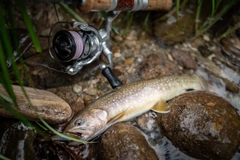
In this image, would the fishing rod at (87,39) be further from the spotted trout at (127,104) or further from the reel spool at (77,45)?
the spotted trout at (127,104)

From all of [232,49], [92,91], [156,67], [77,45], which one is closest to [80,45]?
[77,45]

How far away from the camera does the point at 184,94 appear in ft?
9.11

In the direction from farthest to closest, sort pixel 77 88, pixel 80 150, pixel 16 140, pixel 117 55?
pixel 117 55 → pixel 77 88 → pixel 80 150 → pixel 16 140

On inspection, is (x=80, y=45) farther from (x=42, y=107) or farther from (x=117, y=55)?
(x=117, y=55)

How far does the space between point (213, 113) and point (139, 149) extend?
29.7 inches

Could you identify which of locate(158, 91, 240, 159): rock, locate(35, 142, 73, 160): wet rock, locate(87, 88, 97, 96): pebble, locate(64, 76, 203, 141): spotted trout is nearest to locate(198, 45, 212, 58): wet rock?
locate(64, 76, 203, 141): spotted trout

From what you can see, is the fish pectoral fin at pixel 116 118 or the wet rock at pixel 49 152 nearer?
the wet rock at pixel 49 152

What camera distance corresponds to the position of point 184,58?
339 centimetres

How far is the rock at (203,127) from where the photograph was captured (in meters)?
2.30

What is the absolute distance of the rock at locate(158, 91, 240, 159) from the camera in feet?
7.55

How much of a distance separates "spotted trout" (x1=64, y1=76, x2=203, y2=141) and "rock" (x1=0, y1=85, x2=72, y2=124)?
0.15m

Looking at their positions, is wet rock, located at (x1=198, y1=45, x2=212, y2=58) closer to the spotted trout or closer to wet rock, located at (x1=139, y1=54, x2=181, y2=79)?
wet rock, located at (x1=139, y1=54, x2=181, y2=79)

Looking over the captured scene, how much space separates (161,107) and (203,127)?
486mm

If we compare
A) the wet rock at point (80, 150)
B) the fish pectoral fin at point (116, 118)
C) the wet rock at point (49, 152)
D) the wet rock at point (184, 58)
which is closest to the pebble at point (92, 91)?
the fish pectoral fin at point (116, 118)
